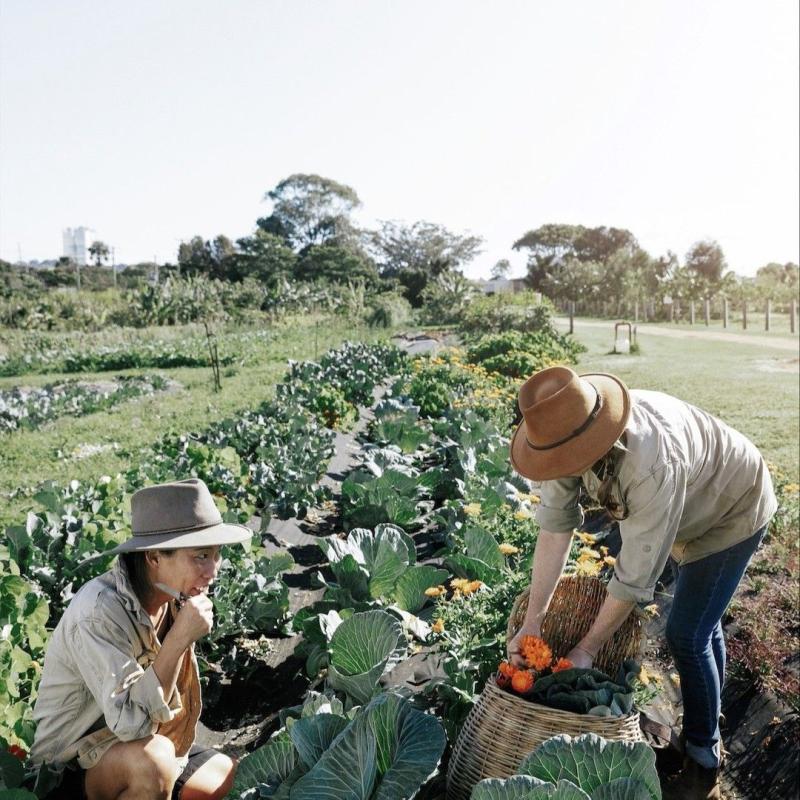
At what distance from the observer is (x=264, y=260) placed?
146 feet

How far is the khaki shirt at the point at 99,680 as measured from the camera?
1899mm

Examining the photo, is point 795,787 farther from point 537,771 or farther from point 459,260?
point 459,260

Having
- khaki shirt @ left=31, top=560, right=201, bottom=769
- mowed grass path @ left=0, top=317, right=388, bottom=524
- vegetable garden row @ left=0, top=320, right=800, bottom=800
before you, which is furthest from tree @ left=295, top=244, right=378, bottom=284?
khaki shirt @ left=31, top=560, right=201, bottom=769

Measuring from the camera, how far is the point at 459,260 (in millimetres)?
61062

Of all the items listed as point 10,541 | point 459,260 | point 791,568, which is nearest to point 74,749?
point 10,541

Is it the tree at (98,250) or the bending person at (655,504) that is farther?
the tree at (98,250)

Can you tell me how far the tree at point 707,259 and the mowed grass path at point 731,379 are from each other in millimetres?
19855

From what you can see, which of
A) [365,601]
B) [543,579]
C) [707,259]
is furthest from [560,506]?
[707,259]

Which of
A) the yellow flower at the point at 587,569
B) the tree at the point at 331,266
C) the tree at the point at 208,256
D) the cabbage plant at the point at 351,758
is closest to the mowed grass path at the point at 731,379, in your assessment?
the yellow flower at the point at 587,569

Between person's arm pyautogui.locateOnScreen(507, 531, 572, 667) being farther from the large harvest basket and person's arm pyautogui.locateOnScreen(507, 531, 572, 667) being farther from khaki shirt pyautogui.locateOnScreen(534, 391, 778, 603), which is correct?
the large harvest basket

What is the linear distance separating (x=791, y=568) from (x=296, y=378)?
7043 mm

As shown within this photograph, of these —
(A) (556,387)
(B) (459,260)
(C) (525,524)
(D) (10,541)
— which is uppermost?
(B) (459,260)

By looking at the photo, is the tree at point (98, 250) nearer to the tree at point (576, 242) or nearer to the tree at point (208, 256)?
the tree at point (208, 256)

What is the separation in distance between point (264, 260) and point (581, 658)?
44.3m
